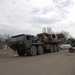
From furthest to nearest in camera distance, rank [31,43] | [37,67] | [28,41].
→ [31,43] < [28,41] < [37,67]

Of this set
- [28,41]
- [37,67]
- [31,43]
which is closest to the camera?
[37,67]

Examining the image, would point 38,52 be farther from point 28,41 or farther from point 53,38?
point 53,38

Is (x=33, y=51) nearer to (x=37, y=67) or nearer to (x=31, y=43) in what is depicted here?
(x=31, y=43)

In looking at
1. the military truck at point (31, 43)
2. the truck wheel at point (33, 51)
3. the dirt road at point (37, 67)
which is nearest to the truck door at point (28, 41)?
the military truck at point (31, 43)

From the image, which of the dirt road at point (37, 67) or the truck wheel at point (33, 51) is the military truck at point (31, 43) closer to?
the truck wheel at point (33, 51)

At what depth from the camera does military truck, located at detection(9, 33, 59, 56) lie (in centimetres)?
2273

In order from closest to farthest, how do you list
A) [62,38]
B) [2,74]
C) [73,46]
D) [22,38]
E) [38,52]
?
[2,74] → [22,38] → [38,52] → [73,46] → [62,38]

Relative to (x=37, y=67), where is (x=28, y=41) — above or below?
above

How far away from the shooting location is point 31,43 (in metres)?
23.5

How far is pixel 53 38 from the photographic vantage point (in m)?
29.4

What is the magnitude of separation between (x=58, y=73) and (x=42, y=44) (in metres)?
16.2

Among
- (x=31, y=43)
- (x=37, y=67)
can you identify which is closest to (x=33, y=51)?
(x=31, y=43)

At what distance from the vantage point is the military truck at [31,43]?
22725mm

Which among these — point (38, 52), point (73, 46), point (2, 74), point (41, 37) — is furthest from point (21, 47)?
point (2, 74)
